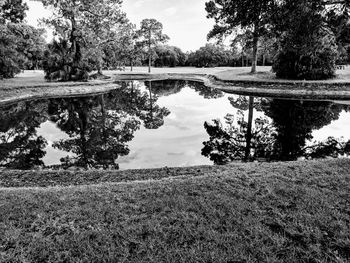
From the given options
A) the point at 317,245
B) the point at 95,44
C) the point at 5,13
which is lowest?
the point at 317,245

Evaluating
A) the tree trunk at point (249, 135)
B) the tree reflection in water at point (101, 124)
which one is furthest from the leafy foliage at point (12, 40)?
the tree trunk at point (249, 135)

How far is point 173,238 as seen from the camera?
4.04 m

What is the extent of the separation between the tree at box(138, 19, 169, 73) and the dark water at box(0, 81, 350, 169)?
139ft

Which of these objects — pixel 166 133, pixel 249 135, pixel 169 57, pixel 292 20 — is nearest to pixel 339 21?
pixel 292 20

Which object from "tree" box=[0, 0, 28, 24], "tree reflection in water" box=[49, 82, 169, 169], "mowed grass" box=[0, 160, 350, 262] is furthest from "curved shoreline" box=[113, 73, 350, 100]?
"tree" box=[0, 0, 28, 24]

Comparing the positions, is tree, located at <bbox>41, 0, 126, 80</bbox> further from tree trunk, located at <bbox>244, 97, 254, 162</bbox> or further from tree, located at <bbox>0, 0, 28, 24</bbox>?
tree trunk, located at <bbox>244, 97, 254, 162</bbox>

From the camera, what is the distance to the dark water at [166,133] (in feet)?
33.4

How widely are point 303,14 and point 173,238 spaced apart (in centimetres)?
686

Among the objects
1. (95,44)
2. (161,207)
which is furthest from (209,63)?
(161,207)

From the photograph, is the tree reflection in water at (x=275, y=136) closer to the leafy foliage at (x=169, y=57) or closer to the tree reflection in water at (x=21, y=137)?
the tree reflection in water at (x=21, y=137)

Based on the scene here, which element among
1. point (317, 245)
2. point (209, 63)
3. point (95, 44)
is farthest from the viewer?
point (209, 63)

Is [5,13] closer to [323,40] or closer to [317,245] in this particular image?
[323,40]

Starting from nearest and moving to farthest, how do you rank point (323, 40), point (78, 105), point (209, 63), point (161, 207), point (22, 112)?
1. point (161, 207)
2. point (323, 40)
3. point (22, 112)
4. point (78, 105)
5. point (209, 63)

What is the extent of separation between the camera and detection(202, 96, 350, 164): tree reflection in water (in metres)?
10.3
